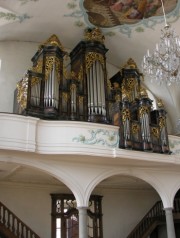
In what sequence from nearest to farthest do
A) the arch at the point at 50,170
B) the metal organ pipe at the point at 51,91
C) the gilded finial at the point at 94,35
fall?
the arch at the point at 50,170, the metal organ pipe at the point at 51,91, the gilded finial at the point at 94,35

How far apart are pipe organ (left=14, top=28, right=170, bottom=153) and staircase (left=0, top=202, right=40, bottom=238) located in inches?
134

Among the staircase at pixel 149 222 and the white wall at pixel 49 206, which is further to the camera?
the staircase at pixel 149 222

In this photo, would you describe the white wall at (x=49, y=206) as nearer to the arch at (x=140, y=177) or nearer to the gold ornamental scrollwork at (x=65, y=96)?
the arch at (x=140, y=177)

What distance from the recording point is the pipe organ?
10.6 meters

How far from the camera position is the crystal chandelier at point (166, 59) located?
28.6 feet

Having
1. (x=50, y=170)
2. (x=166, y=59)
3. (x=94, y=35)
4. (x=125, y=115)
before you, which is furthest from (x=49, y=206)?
(x=166, y=59)

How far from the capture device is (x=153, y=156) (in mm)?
10625

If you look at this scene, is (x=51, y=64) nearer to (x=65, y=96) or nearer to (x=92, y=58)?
(x=65, y=96)

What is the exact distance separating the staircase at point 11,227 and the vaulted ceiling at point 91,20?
6.33 m

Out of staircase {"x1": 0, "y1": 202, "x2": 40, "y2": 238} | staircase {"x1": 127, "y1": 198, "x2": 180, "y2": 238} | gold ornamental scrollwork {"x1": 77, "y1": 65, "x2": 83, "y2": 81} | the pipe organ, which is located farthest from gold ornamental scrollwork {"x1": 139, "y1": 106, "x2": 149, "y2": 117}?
staircase {"x1": 0, "y1": 202, "x2": 40, "y2": 238}

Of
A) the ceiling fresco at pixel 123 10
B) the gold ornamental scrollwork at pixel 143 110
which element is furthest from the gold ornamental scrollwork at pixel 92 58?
the gold ornamental scrollwork at pixel 143 110

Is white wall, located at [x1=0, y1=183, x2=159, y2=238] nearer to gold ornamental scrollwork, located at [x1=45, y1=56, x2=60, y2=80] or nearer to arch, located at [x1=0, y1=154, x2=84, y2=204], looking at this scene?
arch, located at [x1=0, y1=154, x2=84, y2=204]

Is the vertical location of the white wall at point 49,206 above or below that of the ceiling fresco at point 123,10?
below

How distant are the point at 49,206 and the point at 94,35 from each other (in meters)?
6.68
